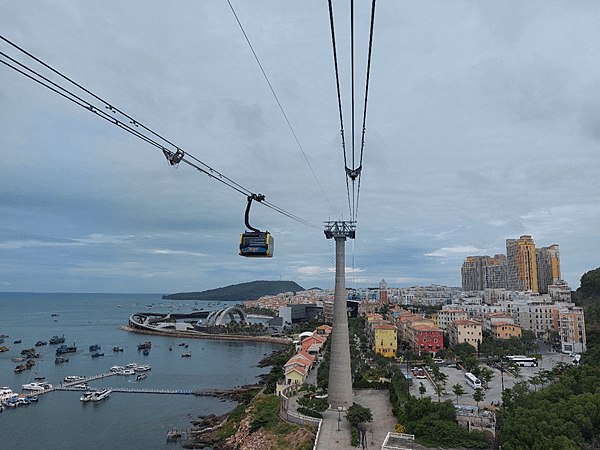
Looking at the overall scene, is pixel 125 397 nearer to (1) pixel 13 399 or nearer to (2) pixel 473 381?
(1) pixel 13 399

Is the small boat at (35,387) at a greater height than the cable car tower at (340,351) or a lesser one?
lesser

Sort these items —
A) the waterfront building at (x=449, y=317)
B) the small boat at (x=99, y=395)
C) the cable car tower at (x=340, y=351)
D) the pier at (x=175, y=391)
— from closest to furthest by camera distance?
1. the cable car tower at (x=340, y=351)
2. the small boat at (x=99, y=395)
3. the pier at (x=175, y=391)
4. the waterfront building at (x=449, y=317)

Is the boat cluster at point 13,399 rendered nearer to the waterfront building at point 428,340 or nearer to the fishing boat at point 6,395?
the fishing boat at point 6,395

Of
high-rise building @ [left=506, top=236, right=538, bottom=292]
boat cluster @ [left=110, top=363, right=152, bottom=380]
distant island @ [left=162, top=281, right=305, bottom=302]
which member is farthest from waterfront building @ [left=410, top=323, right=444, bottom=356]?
distant island @ [left=162, top=281, right=305, bottom=302]

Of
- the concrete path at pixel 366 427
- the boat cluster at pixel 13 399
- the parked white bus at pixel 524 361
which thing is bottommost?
the boat cluster at pixel 13 399

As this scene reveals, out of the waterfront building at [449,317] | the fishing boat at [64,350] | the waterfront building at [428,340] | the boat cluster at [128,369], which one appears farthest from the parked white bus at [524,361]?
the fishing boat at [64,350]

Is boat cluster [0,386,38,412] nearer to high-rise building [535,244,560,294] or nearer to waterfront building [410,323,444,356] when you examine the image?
waterfront building [410,323,444,356]

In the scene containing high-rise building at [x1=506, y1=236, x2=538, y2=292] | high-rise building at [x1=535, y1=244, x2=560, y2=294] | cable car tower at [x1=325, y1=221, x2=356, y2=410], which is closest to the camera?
cable car tower at [x1=325, y1=221, x2=356, y2=410]

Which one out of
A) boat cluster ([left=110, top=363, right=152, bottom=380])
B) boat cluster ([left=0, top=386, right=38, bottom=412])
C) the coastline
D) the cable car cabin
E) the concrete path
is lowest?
boat cluster ([left=0, top=386, right=38, bottom=412])
